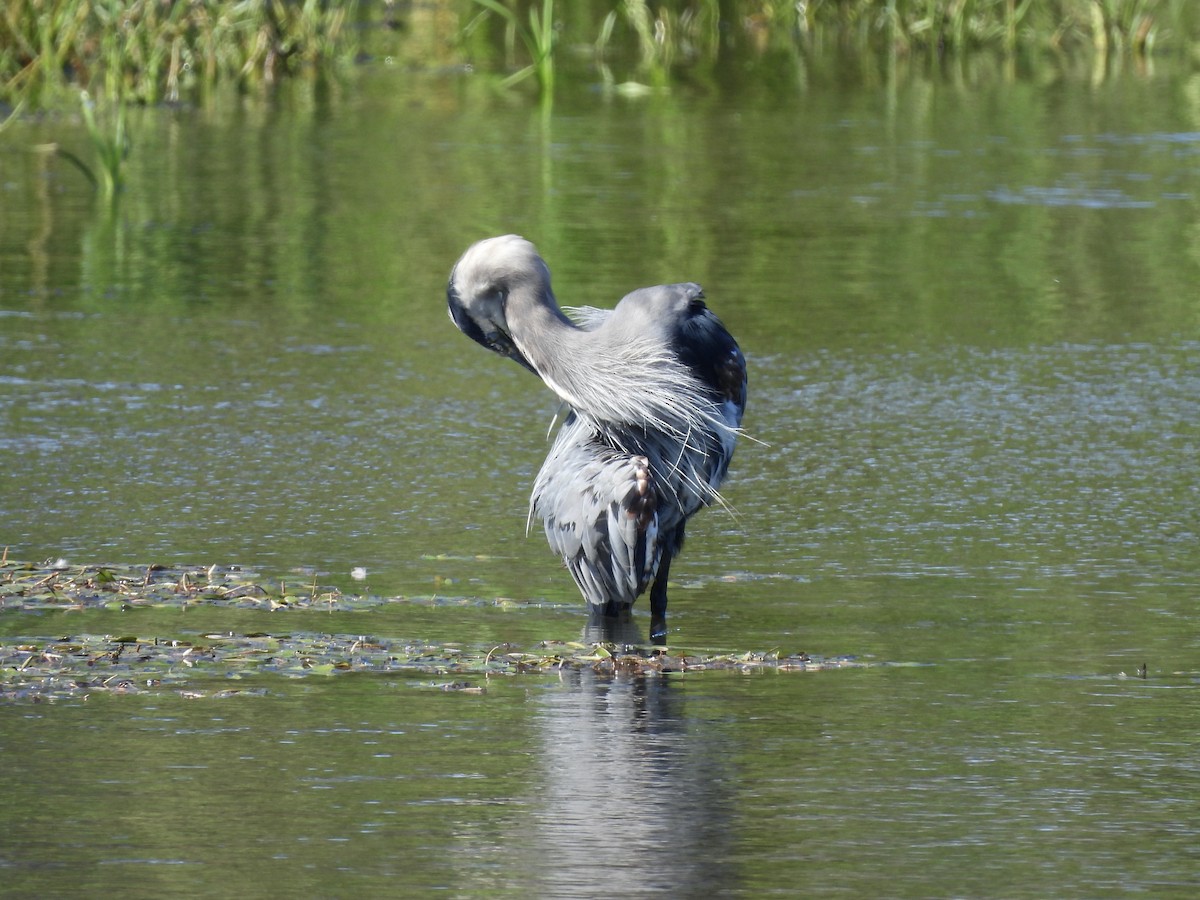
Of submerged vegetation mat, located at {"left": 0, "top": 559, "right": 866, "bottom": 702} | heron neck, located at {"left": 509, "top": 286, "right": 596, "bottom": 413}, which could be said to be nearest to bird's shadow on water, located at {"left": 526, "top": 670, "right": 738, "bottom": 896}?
submerged vegetation mat, located at {"left": 0, "top": 559, "right": 866, "bottom": 702}

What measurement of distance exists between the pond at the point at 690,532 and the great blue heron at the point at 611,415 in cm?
20

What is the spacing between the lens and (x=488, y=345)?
5.46 m

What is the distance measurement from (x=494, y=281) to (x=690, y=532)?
134 centimetres

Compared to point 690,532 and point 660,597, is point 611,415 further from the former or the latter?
point 690,532

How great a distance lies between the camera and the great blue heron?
17.2 feet

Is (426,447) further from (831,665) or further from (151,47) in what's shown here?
(151,47)

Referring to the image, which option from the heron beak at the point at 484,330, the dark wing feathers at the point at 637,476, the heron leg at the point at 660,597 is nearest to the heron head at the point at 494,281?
the heron beak at the point at 484,330

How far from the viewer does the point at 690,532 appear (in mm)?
6391

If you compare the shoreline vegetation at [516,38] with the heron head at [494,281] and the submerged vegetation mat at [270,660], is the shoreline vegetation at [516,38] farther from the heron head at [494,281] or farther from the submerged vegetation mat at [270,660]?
the submerged vegetation mat at [270,660]

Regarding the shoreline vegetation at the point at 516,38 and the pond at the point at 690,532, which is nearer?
the pond at the point at 690,532

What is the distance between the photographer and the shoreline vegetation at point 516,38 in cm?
1530

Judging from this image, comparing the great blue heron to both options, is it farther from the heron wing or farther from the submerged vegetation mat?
the submerged vegetation mat

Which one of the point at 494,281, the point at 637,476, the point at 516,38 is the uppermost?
the point at 516,38

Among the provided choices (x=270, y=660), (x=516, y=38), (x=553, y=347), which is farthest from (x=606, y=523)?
(x=516, y=38)
